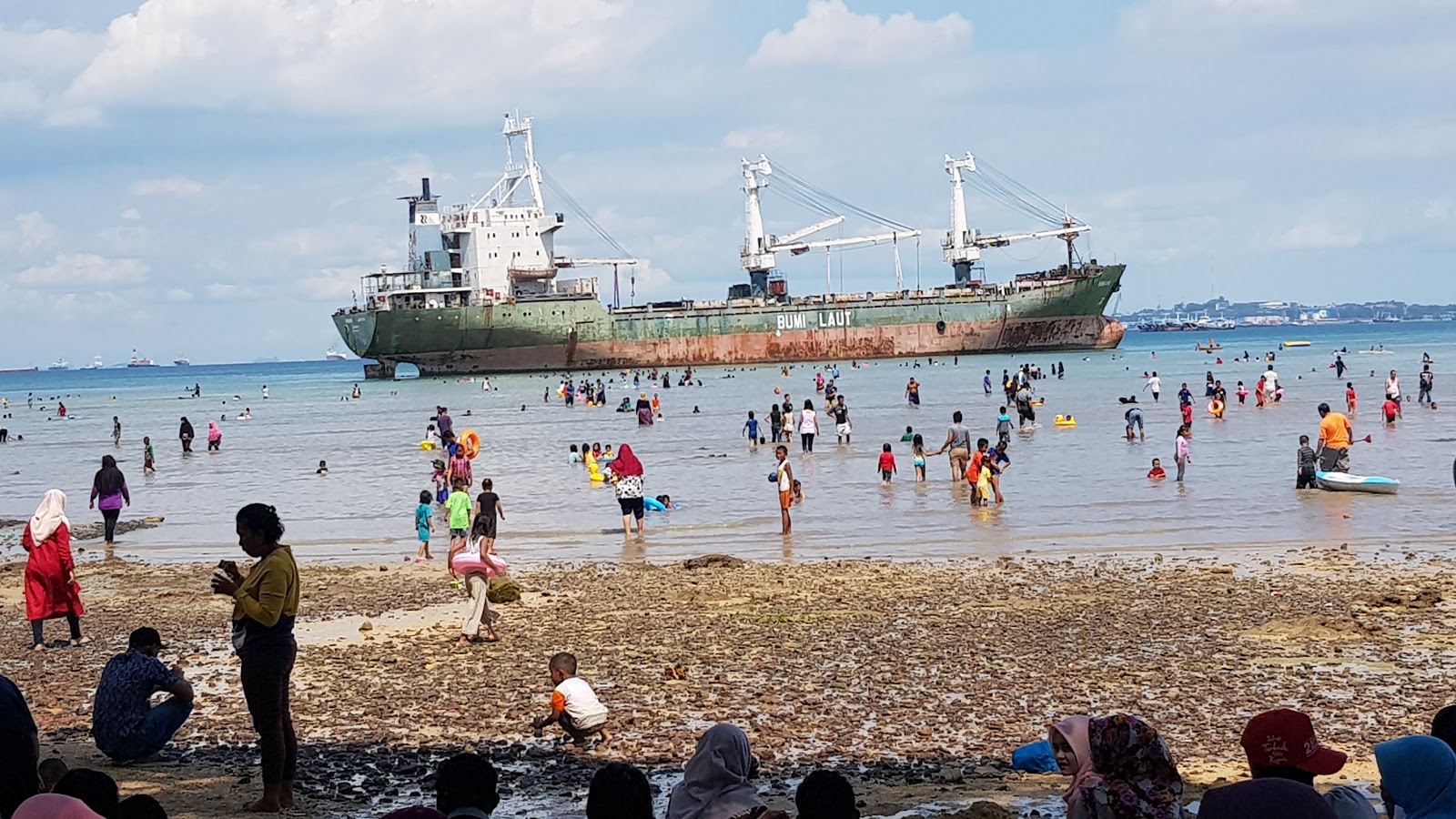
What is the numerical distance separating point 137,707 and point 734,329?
8398 cm

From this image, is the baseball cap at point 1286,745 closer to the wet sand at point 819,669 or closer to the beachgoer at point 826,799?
the beachgoer at point 826,799

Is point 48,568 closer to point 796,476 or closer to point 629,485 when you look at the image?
point 629,485

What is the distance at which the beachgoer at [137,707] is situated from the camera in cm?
851

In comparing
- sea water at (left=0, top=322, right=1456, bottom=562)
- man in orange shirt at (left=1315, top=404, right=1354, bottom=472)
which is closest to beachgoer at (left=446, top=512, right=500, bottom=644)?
sea water at (left=0, top=322, right=1456, bottom=562)

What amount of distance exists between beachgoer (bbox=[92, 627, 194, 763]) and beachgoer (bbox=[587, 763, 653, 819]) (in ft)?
13.9

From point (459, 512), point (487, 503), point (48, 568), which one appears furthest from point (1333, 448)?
point (48, 568)

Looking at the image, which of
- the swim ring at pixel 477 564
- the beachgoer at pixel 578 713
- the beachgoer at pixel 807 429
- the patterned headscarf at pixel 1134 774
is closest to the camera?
the patterned headscarf at pixel 1134 774

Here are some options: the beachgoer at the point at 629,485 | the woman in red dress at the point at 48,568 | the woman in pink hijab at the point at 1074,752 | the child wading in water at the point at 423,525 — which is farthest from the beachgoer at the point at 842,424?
the woman in pink hijab at the point at 1074,752

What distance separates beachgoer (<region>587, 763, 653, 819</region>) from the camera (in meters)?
5.27

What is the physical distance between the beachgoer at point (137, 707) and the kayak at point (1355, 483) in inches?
697

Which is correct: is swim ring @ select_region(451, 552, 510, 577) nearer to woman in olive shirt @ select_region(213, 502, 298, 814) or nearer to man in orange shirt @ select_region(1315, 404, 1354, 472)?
woman in olive shirt @ select_region(213, 502, 298, 814)

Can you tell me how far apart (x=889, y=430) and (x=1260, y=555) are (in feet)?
78.2

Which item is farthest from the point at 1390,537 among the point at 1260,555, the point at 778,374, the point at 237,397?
the point at 237,397

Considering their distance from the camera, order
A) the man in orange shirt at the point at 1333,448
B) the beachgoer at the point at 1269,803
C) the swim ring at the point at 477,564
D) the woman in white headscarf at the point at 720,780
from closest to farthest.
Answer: the beachgoer at the point at 1269,803
the woman in white headscarf at the point at 720,780
the swim ring at the point at 477,564
the man in orange shirt at the point at 1333,448
